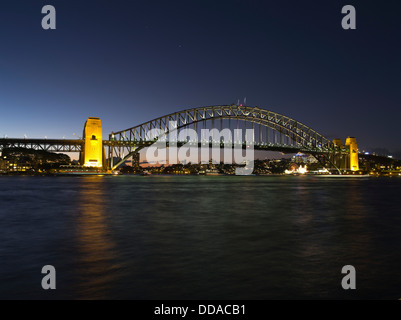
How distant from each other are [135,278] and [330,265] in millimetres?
4564

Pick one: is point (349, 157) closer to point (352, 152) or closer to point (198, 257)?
point (352, 152)

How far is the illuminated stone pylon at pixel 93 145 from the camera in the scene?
97344mm

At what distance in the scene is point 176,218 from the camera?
19.2 meters

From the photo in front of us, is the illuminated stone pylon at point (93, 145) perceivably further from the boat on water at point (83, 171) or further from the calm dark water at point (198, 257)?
the calm dark water at point (198, 257)

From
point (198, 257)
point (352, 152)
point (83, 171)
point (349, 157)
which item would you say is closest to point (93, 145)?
point (83, 171)

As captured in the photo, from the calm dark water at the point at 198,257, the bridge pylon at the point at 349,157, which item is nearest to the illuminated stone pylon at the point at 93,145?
the bridge pylon at the point at 349,157

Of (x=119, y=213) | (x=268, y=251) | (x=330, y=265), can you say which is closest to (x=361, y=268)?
(x=330, y=265)

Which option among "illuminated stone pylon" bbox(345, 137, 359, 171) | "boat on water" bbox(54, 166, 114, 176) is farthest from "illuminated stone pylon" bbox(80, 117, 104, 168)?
"illuminated stone pylon" bbox(345, 137, 359, 171)

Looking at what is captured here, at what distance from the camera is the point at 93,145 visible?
97812 millimetres

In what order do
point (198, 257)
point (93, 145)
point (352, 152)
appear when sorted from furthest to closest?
point (352, 152), point (93, 145), point (198, 257)

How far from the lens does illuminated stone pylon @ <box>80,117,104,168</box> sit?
97344 mm

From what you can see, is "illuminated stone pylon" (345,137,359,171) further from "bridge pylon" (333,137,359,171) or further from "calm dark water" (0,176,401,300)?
"calm dark water" (0,176,401,300)

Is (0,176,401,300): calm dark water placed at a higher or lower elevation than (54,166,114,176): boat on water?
lower
